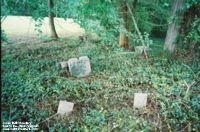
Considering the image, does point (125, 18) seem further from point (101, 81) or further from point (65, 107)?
point (65, 107)

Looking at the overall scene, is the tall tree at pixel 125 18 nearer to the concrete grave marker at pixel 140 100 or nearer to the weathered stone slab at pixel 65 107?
the concrete grave marker at pixel 140 100

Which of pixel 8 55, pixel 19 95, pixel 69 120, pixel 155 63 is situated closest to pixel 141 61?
pixel 155 63

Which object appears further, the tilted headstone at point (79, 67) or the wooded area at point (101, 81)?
the tilted headstone at point (79, 67)

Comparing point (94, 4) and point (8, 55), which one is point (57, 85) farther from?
point (8, 55)

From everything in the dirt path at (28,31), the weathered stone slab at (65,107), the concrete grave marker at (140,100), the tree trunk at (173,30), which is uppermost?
the tree trunk at (173,30)

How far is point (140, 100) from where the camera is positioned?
14.0ft

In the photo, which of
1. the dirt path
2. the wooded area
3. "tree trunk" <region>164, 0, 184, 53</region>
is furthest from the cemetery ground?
the dirt path

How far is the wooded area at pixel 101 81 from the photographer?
3.81 meters

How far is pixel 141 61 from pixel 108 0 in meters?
2.04

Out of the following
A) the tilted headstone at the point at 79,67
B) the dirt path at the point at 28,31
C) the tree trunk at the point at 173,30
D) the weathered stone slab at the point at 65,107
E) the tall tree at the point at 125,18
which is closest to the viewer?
the weathered stone slab at the point at 65,107

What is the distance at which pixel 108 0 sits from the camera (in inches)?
204

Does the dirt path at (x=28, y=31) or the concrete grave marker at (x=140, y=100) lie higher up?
the dirt path at (x=28, y=31)

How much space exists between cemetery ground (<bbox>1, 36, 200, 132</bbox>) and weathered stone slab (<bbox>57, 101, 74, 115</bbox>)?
99mm

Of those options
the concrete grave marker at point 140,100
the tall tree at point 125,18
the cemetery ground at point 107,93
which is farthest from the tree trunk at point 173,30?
the concrete grave marker at point 140,100
